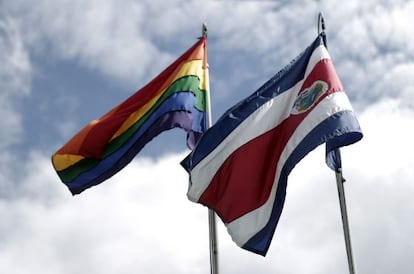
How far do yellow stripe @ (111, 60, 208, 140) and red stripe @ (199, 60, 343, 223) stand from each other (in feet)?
12.5

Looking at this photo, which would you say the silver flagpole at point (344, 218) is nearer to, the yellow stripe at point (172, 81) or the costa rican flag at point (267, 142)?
the costa rican flag at point (267, 142)

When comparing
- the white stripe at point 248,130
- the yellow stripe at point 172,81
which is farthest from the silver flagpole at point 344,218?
the yellow stripe at point 172,81

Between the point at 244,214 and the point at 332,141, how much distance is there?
2139 mm

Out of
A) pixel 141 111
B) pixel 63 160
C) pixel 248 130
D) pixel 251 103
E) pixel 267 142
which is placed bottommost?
pixel 267 142

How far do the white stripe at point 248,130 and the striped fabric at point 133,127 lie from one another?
2319 mm

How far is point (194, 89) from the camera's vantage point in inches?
728

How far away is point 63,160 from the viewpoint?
742 inches

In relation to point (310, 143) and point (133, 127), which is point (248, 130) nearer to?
point (310, 143)

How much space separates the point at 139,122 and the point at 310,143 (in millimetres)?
5947

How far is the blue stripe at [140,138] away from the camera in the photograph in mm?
18047

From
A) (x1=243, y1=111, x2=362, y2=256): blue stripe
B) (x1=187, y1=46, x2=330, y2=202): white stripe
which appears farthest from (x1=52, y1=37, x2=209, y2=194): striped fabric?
(x1=243, y1=111, x2=362, y2=256): blue stripe

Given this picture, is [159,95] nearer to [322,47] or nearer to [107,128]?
[107,128]

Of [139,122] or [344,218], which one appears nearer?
[344,218]

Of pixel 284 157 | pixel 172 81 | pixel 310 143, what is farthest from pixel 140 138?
pixel 310 143
